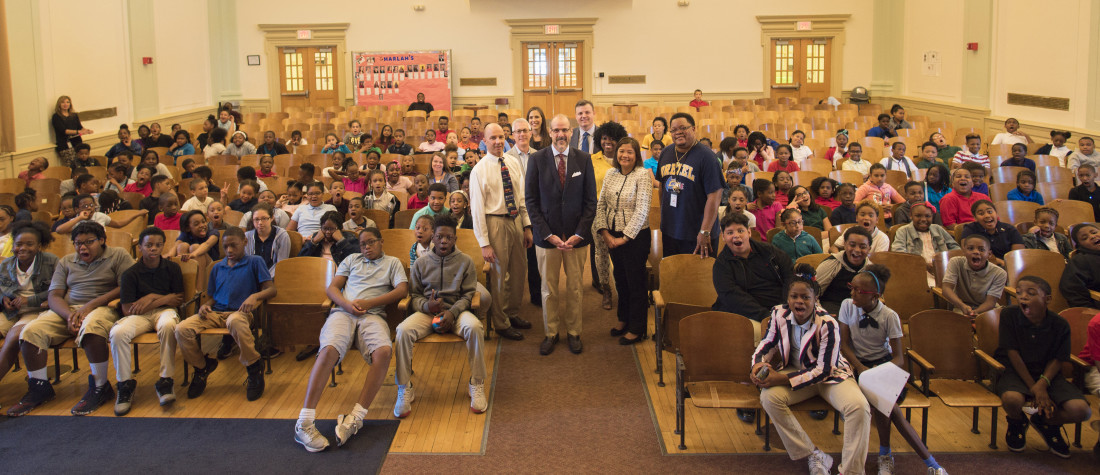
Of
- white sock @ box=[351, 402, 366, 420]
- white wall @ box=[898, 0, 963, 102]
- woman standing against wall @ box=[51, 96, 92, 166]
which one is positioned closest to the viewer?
white sock @ box=[351, 402, 366, 420]

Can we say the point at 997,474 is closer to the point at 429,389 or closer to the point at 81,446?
the point at 429,389

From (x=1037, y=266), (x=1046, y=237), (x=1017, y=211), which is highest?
(x=1017, y=211)

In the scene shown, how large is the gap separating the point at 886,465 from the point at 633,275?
7.00 ft

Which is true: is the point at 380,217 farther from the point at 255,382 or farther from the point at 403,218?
the point at 255,382

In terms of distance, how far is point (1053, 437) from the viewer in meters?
3.94

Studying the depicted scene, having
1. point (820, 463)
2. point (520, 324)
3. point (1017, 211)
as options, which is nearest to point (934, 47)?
point (1017, 211)

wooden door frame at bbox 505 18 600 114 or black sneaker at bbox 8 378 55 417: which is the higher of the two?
wooden door frame at bbox 505 18 600 114

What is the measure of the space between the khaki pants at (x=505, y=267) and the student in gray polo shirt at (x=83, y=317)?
7.52ft

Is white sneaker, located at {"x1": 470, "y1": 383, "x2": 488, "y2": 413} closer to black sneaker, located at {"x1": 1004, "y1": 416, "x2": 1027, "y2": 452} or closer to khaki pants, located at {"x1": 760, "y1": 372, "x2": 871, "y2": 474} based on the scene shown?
khaki pants, located at {"x1": 760, "y1": 372, "x2": 871, "y2": 474}

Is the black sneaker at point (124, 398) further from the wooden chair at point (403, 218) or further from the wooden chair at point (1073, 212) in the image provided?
the wooden chair at point (1073, 212)

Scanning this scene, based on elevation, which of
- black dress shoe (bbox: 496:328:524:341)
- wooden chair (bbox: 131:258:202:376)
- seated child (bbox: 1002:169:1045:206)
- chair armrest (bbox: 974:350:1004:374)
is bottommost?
black dress shoe (bbox: 496:328:524:341)

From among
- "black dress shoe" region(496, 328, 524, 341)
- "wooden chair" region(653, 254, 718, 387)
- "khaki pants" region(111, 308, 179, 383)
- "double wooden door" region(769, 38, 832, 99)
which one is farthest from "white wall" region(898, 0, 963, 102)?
"khaki pants" region(111, 308, 179, 383)

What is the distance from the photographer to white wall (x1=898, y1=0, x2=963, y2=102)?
13391 millimetres

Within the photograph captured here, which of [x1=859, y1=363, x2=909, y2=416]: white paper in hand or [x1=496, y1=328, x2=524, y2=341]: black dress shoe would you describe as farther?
[x1=496, y1=328, x2=524, y2=341]: black dress shoe
